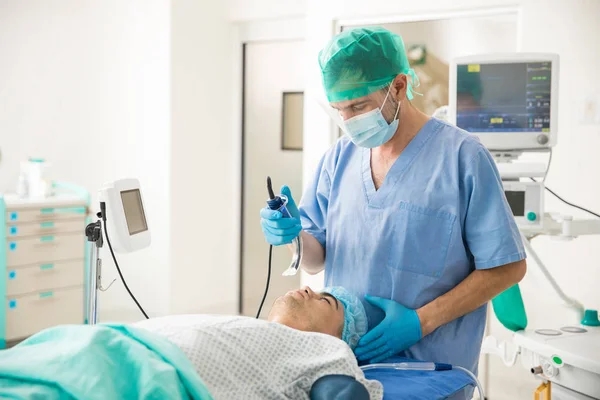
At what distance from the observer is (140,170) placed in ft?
14.7

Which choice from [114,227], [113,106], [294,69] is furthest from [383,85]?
[113,106]

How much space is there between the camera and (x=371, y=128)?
66.9 inches

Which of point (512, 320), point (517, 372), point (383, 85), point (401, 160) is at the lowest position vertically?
point (517, 372)

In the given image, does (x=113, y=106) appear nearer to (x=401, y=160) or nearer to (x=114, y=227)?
(x=114, y=227)

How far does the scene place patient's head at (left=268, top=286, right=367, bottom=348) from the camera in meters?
1.71

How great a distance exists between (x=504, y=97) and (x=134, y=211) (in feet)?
4.41

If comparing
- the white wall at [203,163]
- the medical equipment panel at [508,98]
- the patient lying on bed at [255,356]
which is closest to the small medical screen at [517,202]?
the medical equipment panel at [508,98]

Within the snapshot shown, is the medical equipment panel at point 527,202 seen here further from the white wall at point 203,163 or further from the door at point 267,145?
the white wall at point 203,163

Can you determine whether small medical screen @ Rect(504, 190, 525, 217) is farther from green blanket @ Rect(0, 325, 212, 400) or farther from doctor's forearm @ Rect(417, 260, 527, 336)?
green blanket @ Rect(0, 325, 212, 400)

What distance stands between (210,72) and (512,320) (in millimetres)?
2901

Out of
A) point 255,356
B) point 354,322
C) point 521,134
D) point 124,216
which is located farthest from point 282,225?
point 521,134

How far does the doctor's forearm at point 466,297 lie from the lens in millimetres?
1606

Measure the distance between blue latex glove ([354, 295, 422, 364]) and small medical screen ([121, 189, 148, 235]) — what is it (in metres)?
0.76

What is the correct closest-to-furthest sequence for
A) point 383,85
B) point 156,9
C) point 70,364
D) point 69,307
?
point 70,364 < point 383,85 < point 69,307 < point 156,9
